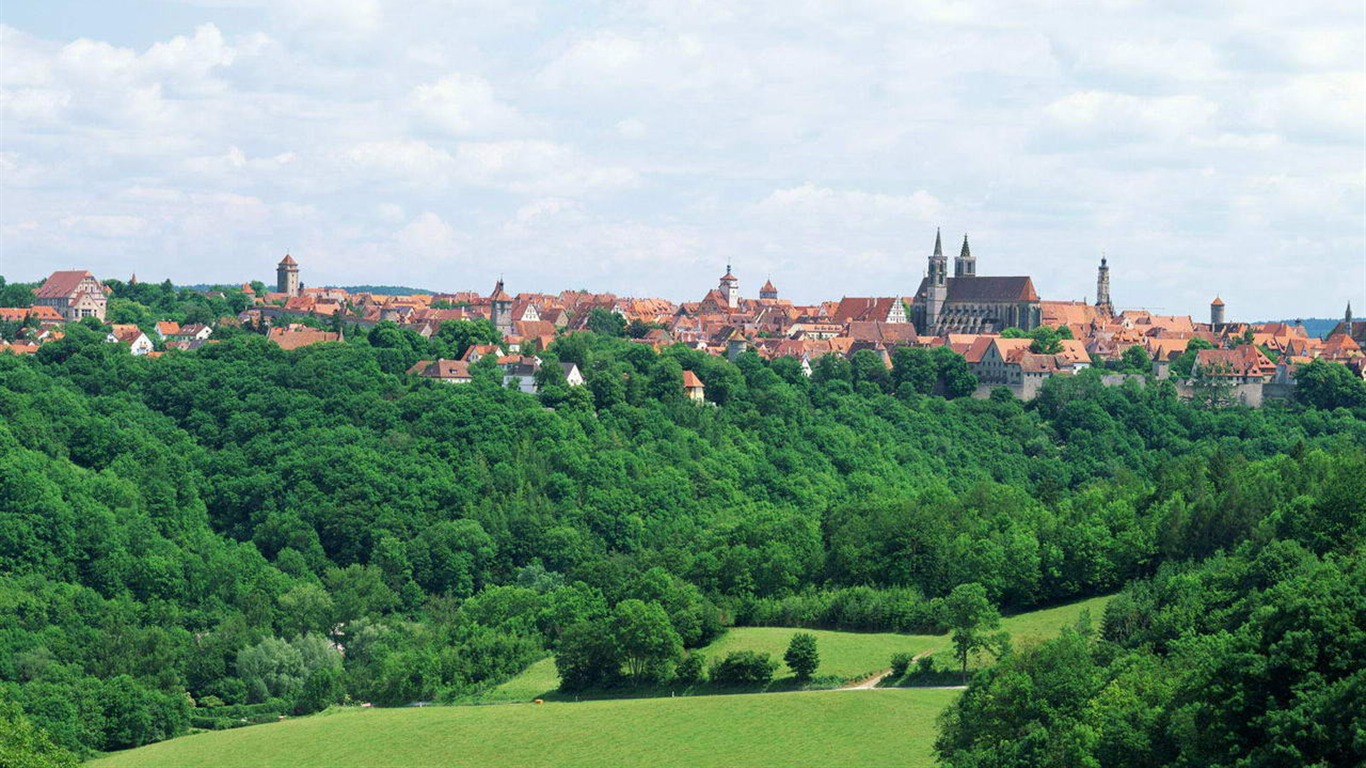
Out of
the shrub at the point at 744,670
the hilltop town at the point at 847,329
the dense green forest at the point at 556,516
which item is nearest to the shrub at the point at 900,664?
the shrub at the point at 744,670

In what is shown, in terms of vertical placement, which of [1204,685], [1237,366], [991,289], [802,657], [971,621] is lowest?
[802,657]

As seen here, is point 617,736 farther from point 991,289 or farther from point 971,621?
point 991,289

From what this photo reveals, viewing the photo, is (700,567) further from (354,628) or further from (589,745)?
(589,745)

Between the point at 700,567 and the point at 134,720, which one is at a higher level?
the point at 700,567

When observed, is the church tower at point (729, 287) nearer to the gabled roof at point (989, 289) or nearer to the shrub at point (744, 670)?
the gabled roof at point (989, 289)

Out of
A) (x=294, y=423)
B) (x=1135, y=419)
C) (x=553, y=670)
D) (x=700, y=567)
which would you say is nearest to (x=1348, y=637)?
(x=553, y=670)

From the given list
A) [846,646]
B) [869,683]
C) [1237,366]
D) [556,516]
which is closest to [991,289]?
[1237,366]

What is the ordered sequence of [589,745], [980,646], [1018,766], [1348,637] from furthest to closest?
[980,646]
[589,745]
[1018,766]
[1348,637]
